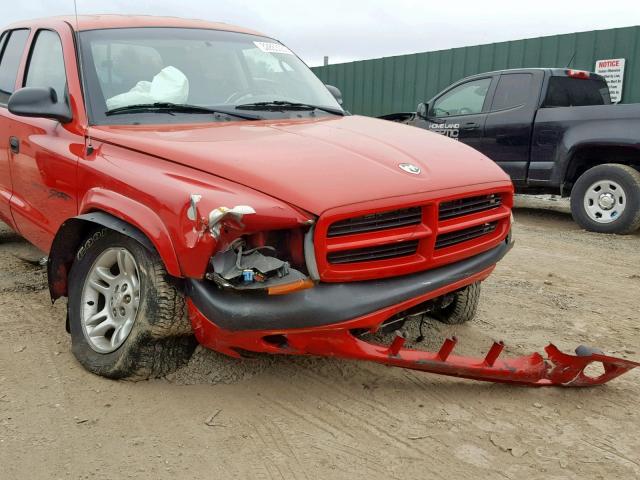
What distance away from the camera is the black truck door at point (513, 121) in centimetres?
791

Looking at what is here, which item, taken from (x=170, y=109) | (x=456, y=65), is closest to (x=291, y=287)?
(x=170, y=109)

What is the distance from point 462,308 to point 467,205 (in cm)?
101

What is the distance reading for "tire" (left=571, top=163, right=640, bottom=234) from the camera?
6.95m

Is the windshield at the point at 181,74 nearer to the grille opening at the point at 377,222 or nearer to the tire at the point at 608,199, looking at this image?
the grille opening at the point at 377,222

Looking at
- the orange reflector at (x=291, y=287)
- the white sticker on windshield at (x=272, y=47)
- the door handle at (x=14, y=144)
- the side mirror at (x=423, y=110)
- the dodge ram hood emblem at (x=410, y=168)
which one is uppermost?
the white sticker on windshield at (x=272, y=47)

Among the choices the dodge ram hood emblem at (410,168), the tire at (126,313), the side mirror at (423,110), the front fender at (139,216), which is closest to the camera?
the front fender at (139,216)

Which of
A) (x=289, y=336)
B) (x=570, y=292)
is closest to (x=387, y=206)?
(x=289, y=336)

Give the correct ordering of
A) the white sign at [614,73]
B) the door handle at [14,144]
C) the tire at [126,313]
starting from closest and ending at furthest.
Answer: the tire at [126,313]
the door handle at [14,144]
the white sign at [614,73]

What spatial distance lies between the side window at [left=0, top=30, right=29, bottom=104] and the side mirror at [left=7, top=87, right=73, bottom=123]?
1219mm

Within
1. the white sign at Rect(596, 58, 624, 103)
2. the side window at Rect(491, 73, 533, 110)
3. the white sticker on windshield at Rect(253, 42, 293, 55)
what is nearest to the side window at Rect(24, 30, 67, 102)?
the white sticker on windshield at Rect(253, 42, 293, 55)

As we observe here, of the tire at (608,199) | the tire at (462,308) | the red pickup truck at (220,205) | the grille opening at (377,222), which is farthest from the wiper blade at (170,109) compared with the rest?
the tire at (608,199)

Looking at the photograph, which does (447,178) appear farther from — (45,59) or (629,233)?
(629,233)

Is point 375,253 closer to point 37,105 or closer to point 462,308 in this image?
point 462,308

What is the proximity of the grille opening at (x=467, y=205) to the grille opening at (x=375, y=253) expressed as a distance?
224mm
